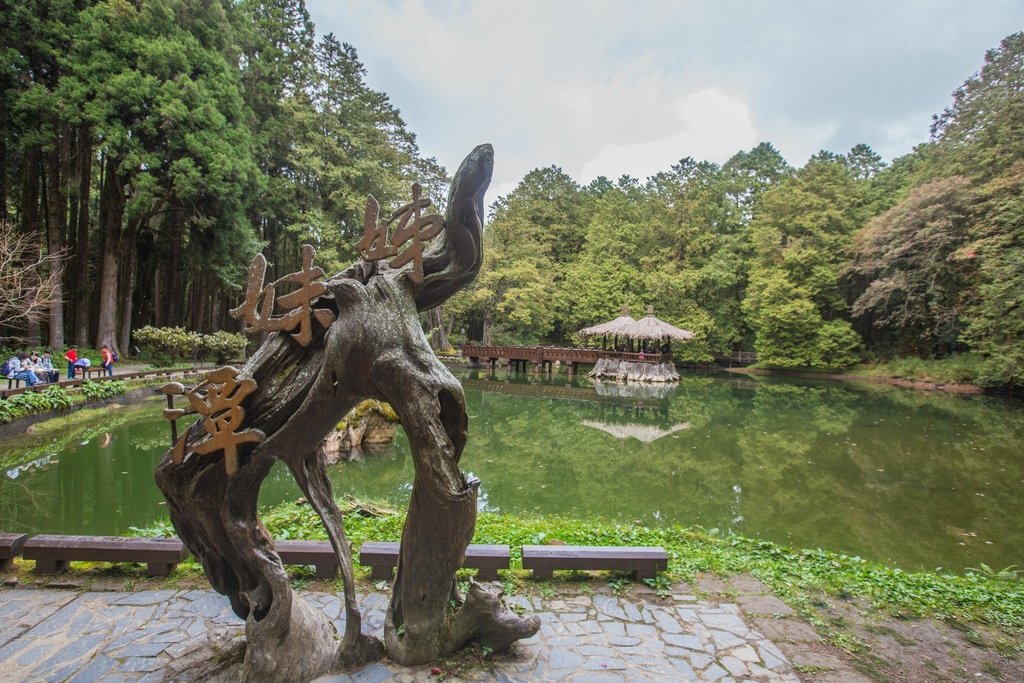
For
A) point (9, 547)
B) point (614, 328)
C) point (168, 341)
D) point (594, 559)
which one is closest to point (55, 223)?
point (168, 341)

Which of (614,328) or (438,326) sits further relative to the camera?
(438,326)

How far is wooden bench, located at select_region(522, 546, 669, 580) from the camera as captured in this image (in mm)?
3838

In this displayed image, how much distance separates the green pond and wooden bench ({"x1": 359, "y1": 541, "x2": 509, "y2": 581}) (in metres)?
2.68

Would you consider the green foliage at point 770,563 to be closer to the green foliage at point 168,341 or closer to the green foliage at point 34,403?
the green foliage at point 34,403

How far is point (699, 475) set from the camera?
8203 millimetres

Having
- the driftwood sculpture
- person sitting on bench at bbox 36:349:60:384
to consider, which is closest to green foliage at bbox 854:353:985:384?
the driftwood sculpture

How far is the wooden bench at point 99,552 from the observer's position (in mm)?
3631

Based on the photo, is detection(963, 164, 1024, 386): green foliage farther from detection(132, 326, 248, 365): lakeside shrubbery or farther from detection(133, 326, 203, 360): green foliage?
detection(133, 326, 203, 360): green foliage

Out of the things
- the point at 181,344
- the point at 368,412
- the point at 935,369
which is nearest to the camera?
the point at 368,412

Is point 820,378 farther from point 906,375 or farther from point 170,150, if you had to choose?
point 170,150

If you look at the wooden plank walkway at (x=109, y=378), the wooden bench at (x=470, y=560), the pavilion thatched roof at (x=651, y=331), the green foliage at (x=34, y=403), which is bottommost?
the wooden bench at (x=470, y=560)

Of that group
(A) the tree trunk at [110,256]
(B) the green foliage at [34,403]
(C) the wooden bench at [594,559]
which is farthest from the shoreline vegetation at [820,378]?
(C) the wooden bench at [594,559]

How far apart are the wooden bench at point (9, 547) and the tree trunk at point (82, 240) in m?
15.2

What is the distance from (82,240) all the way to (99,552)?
17.3 m
